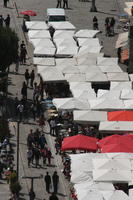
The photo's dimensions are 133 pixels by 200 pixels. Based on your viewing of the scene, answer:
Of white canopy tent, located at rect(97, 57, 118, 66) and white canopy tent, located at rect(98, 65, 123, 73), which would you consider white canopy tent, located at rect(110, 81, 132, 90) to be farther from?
white canopy tent, located at rect(97, 57, 118, 66)

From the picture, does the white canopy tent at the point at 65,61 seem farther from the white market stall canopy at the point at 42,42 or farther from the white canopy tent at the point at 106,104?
the white canopy tent at the point at 106,104

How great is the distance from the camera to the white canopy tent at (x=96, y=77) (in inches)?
3514

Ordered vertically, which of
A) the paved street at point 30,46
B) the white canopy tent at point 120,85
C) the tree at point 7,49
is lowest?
the paved street at point 30,46

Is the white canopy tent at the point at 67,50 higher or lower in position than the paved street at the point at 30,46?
higher

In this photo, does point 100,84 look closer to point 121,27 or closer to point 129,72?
point 129,72

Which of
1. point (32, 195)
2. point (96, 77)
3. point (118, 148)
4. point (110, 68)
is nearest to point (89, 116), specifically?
point (118, 148)

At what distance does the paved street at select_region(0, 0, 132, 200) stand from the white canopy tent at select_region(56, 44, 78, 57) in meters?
2.56

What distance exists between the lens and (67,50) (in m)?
96.9

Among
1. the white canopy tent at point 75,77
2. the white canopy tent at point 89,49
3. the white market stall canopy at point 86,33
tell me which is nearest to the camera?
the white canopy tent at point 75,77

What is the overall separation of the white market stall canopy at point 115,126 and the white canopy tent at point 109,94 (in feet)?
16.1

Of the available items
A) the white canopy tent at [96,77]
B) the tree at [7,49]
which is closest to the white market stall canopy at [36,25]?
the tree at [7,49]

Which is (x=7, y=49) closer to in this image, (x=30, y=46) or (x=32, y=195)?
(x=30, y=46)

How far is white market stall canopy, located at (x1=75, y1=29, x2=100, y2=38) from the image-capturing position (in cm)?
10262

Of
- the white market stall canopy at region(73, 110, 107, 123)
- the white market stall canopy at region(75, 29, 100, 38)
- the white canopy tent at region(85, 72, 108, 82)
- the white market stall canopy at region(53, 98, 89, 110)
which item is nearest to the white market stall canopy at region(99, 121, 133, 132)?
the white market stall canopy at region(73, 110, 107, 123)
